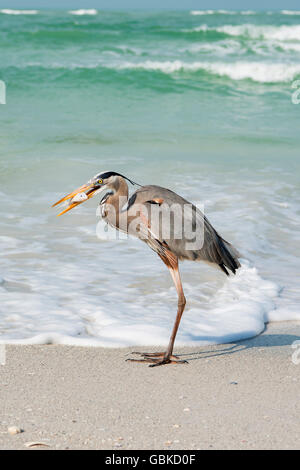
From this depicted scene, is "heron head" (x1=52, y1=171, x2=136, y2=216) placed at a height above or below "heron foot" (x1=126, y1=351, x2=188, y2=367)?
above

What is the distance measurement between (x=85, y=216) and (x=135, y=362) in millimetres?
3113

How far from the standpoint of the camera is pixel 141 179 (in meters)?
7.89

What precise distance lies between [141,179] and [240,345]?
4.32m

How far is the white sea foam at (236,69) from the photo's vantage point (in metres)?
17.6

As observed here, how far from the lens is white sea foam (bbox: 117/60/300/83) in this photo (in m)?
17.6

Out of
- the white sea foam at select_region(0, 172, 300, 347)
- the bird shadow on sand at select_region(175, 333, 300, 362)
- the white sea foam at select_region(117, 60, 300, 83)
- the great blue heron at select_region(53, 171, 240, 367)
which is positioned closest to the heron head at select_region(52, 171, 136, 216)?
the great blue heron at select_region(53, 171, 240, 367)

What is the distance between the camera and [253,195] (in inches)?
286

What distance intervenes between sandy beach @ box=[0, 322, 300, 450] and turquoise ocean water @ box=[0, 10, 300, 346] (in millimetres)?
248

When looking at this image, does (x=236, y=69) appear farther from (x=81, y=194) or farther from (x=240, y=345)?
(x=81, y=194)

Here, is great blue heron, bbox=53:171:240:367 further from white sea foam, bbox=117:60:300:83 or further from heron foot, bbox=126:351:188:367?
white sea foam, bbox=117:60:300:83

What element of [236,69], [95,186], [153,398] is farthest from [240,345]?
[236,69]

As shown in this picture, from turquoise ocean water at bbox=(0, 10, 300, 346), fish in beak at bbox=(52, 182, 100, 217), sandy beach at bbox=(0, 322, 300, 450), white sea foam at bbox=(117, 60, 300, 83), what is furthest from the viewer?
white sea foam at bbox=(117, 60, 300, 83)
